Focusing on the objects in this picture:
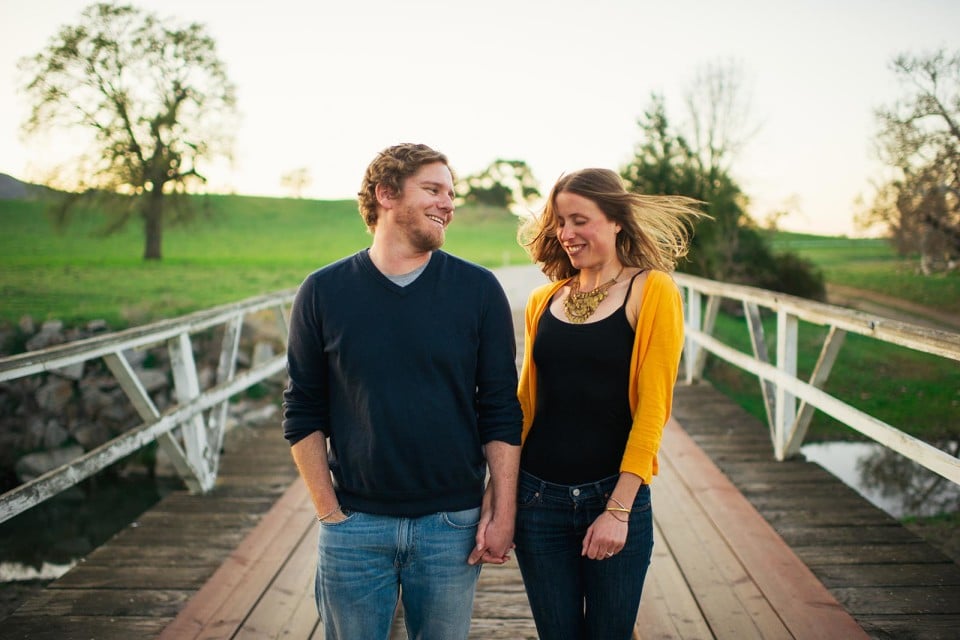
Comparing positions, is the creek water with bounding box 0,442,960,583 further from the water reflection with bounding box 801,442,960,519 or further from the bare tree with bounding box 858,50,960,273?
the bare tree with bounding box 858,50,960,273

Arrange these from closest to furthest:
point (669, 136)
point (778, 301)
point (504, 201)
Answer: point (778, 301), point (669, 136), point (504, 201)

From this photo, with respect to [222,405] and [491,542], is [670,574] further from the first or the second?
[222,405]

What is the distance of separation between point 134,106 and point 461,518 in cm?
2508

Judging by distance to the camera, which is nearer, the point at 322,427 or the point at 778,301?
the point at 322,427

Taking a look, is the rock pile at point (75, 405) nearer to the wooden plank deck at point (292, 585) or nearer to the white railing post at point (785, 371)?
the wooden plank deck at point (292, 585)

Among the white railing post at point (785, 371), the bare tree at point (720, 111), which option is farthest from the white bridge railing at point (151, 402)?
the bare tree at point (720, 111)

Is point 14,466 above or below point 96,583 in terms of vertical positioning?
below

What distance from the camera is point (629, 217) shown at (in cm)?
181

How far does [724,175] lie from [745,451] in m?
14.3

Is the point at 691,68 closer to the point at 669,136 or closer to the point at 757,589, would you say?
the point at 669,136

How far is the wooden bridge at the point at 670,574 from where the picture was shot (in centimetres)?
257

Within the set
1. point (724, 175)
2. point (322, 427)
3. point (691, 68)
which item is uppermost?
point (691, 68)

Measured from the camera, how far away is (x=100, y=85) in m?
21.7

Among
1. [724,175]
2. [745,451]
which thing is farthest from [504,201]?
[745,451]
